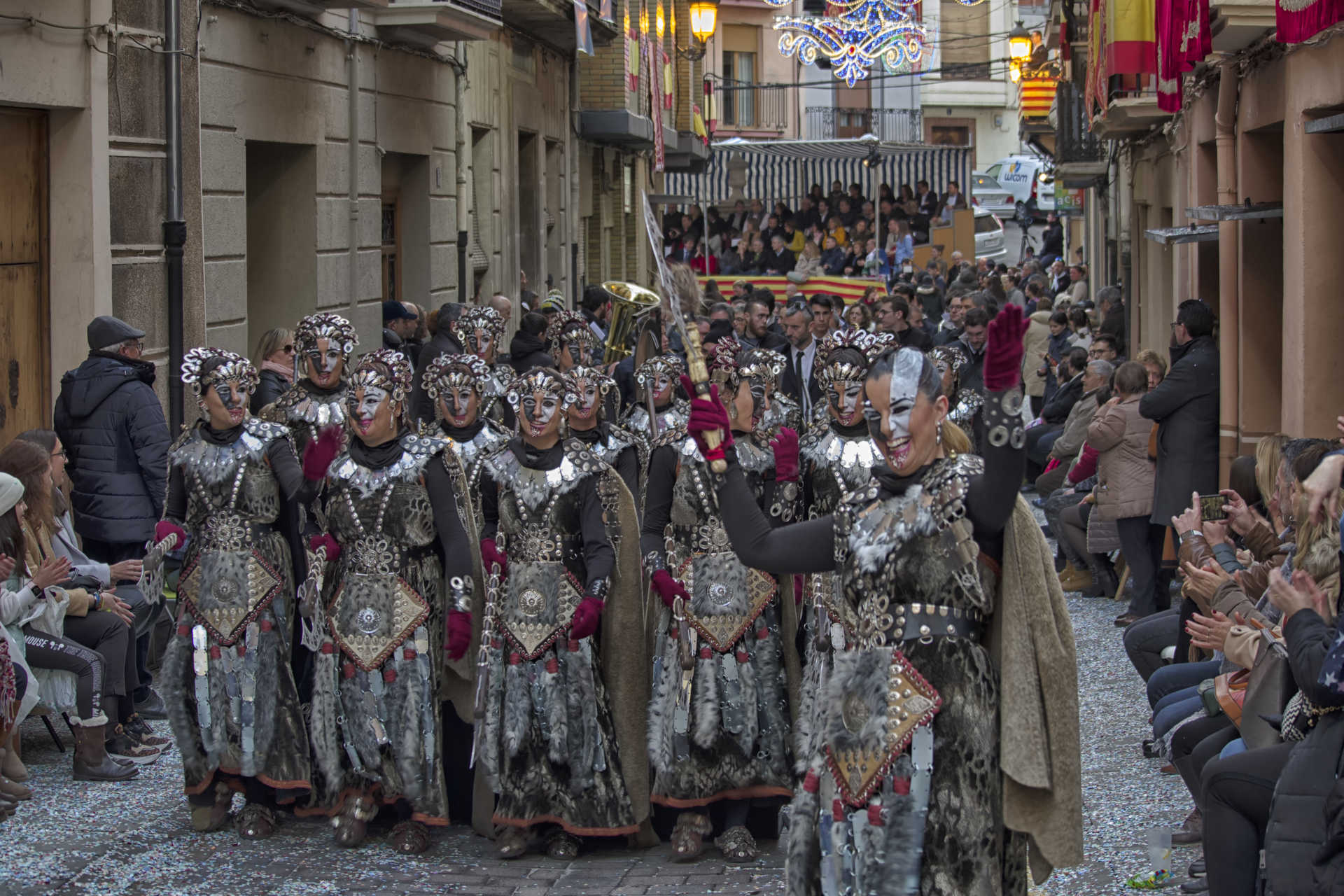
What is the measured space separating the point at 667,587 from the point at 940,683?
2.34 m

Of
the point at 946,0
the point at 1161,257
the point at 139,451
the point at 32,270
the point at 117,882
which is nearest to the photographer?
the point at 117,882

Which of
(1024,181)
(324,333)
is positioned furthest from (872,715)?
(1024,181)

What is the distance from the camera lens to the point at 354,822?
6734 mm

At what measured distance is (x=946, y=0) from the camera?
5738 centimetres

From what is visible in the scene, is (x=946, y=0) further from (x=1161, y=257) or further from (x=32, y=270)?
(x=32, y=270)

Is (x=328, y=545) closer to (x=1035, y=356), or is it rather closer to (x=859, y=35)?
(x=1035, y=356)

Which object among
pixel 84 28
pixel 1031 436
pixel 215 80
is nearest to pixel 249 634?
pixel 84 28

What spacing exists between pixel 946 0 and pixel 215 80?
48319 mm

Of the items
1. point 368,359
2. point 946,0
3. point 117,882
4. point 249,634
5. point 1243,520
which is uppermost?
point 946,0

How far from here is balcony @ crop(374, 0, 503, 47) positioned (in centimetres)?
1543

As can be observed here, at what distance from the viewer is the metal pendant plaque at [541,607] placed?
6.44 meters

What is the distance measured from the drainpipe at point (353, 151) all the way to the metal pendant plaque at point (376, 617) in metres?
8.88

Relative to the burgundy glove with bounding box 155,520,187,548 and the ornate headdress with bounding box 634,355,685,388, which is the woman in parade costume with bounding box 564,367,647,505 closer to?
the ornate headdress with bounding box 634,355,685,388

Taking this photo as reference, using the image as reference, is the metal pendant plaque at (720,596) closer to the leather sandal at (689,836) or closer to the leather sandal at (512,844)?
the leather sandal at (689,836)
